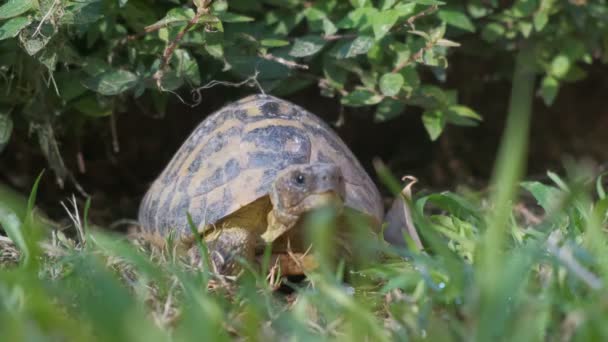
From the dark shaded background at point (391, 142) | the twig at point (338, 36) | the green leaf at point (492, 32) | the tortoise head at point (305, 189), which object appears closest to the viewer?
the tortoise head at point (305, 189)

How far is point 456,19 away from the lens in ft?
9.80

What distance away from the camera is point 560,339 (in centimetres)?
152

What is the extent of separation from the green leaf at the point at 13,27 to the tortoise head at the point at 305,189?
0.86m

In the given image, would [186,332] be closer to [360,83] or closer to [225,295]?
[225,295]

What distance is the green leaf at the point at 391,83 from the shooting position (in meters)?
2.90

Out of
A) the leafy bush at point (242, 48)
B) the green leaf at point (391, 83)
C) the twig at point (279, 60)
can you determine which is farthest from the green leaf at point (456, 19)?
the twig at point (279, 60)

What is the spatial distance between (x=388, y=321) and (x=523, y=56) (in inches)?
71.3

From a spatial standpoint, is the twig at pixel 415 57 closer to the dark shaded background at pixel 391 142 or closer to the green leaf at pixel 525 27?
the green leaf at pixel 525 27

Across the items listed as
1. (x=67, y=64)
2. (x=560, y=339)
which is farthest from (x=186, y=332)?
(x=67, y=64)

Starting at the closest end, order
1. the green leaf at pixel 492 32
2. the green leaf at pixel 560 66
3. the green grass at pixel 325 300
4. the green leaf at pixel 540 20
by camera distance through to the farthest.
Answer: the green grass at pixel 325 300, the green leaf at pixel 540 20, the green leaf at pixel 492 32, the green leaf at pixel 560 66

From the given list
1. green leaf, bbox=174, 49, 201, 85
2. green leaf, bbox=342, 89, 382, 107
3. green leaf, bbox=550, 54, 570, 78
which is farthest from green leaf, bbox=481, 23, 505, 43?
green leaf, bbox=174, 49, 201, 85

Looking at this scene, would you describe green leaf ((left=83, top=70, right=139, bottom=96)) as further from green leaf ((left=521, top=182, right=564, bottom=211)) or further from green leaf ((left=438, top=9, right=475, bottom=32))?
green leaf ((left=521, top=182, right=564, bottom=211))

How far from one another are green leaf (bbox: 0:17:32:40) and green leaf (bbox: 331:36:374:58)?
3.28 feet

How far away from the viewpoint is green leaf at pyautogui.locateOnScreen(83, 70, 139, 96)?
8.98 feet
